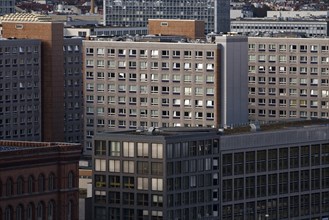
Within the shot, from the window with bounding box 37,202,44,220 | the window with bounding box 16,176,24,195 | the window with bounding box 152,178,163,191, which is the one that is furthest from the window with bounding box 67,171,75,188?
the window with bounding box 152,178,163,191

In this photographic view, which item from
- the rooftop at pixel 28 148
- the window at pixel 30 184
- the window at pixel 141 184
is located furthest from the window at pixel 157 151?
the window at pixel 30 184

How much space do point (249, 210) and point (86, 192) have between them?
12.6 m

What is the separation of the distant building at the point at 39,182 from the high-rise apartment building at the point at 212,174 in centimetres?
673

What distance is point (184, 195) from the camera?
147750 millimetres

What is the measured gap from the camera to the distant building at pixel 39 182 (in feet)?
445

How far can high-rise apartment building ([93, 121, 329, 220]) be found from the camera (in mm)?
146250

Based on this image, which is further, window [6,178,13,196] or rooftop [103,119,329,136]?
rooftop [103,119,329,136]

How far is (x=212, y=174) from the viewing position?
494 ft

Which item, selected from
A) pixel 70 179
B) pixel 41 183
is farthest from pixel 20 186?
pixel 70 179

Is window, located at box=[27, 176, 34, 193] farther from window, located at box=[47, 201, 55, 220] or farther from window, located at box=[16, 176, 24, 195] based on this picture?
window, located at box=[47, 201, 55, 220]

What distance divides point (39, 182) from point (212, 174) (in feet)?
56.5

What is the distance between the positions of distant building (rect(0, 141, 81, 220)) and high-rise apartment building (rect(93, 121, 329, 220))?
265 inches

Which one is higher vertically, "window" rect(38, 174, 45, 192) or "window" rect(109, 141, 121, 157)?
"window" rect(109, 141, 121, 157)

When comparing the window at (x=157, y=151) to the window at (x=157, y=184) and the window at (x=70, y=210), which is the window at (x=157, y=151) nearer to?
the window at (x=157, y=184)
